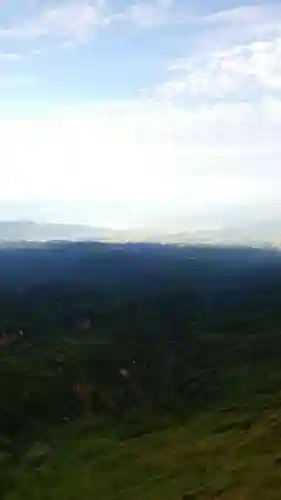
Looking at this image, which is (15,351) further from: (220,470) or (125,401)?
(220,470)

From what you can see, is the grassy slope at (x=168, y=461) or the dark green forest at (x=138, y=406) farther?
the dark green forest at (x=138, y=406)

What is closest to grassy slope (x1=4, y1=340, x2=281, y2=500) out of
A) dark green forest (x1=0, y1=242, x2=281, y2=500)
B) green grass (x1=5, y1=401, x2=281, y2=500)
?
green grass (x1=5, y1=401, x2=281, y2=500)

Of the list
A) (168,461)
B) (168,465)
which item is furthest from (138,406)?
(168,465)

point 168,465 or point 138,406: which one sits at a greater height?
point 138,406

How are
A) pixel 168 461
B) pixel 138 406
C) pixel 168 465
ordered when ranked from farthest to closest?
pixel 138 406 → pixel 168 461 → pixel 168 465

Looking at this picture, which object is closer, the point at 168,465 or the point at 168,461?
the point at 168,465

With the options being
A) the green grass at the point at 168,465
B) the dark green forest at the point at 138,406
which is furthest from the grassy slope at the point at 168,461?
the dark green forest at the point at 138,406

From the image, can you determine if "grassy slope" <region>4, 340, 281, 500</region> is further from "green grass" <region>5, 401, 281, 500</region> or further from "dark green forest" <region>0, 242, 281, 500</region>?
"dark green forest" <region>0, 242, 281, 500</region>

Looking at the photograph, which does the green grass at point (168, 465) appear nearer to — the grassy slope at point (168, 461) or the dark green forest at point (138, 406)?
the grassy slope at point (168, 461)

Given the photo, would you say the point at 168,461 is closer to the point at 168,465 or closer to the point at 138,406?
the point at 168,465
